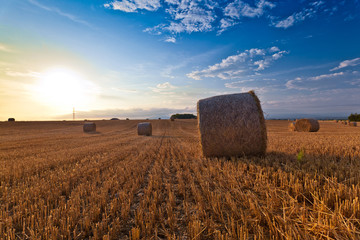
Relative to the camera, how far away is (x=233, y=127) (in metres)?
5.41

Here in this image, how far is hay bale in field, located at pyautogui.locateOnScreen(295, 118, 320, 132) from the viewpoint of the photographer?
17906mm

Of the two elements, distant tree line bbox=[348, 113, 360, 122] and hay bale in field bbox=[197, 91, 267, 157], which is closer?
hay bale in field bbox=[197, 91, 267, 157]

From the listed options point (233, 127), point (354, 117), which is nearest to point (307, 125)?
point (233, 127)

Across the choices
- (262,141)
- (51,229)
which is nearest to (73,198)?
(51,229)

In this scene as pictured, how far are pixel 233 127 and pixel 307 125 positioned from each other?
1800 centimetres

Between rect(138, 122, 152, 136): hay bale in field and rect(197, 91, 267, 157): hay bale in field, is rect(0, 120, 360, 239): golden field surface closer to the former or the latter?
rect(197, 91, 267, 157): hay bale in field

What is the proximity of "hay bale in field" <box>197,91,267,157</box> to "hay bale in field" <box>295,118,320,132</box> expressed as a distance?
1679cm

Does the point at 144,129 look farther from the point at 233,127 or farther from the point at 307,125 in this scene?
the point at 307,125

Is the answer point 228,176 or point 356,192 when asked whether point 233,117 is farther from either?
point 356,192

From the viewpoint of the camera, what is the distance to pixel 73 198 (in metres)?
2.72

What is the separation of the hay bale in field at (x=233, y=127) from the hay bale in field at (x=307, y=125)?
16.8 metres

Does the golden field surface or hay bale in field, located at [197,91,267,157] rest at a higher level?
hay bale in field, located at [197,91,267,157]

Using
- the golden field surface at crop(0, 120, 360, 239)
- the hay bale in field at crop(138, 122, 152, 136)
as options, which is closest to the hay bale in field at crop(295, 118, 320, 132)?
the hay bale in field at crop(138, 122, 152, 136)

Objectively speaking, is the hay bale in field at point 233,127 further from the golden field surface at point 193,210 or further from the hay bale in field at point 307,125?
the hay bale in field at point 307,125
